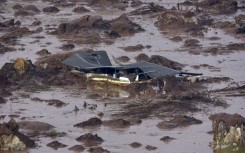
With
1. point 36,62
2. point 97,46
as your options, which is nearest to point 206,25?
point 97,46

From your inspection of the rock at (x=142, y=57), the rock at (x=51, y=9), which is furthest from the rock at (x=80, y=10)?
the rock at (x=142, y=57)

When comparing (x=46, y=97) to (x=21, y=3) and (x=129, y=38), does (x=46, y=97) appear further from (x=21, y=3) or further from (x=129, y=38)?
(x=21, y=3)

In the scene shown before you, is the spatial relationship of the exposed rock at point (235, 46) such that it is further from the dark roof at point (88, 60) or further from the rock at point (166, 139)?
the rock at point (166, 139)

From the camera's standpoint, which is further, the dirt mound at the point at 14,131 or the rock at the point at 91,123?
the rock at the point at 91,123

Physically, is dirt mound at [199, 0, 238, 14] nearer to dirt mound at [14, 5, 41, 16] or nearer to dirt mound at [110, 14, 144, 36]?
dirt mound at [110, 14, 144, 36]

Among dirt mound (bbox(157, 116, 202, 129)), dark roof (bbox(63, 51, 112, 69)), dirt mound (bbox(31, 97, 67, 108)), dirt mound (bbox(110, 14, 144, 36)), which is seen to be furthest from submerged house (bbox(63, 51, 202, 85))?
dirt mound (bbox(110, 14, 144, 36))
